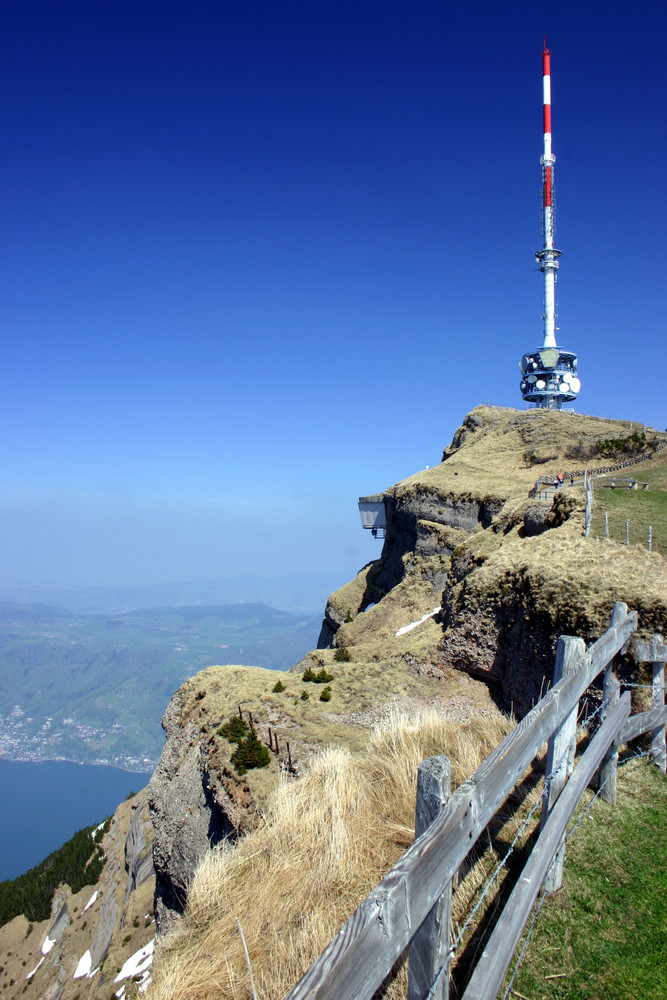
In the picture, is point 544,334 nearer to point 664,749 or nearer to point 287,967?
point 664,749

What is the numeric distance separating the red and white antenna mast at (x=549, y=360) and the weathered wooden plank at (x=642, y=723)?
74.6 meters

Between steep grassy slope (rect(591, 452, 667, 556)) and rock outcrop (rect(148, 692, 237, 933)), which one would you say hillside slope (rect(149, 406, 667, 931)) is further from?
steep grassy slope (rect(591, 452, 667, 556))

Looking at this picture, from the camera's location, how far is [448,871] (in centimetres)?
319

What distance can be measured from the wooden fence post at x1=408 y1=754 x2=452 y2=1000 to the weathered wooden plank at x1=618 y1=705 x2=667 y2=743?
15.8ft

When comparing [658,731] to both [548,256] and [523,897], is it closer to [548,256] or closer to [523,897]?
[523,897]

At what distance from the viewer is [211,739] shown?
2366 centimetres

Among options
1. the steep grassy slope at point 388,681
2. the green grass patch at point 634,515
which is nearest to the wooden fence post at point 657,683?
the steep grassy slope at point 388,681

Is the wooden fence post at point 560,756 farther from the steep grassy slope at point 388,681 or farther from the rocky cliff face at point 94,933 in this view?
the rocky cliff face at point 94,933

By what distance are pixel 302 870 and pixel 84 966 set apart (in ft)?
150

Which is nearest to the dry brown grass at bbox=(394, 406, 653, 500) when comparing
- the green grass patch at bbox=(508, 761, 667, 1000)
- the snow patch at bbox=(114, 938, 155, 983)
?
the snow patch at bbox=(114, 938, 155, 983)

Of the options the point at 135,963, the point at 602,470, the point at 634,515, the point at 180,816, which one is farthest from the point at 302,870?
the point at 602,470

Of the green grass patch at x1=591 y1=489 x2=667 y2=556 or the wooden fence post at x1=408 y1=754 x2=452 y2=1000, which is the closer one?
the wooden fence post at x1=408 y1=754 x2=452 y2=1000

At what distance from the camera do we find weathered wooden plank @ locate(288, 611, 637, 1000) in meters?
2.51

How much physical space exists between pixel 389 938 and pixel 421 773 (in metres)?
0.87
